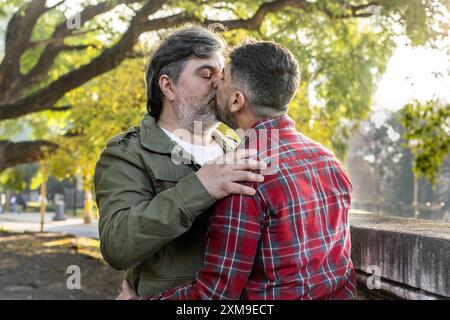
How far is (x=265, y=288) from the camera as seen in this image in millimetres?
1938

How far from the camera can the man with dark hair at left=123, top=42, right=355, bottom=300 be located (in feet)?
6.27

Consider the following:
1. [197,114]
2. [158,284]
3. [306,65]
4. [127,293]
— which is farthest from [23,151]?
[158,284]

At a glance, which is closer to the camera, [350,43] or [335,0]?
[335,0]

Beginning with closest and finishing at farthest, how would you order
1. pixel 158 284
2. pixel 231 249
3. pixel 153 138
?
pixel 231 249
pixel 158 284
pixel 153 138

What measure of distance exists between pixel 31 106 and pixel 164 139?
9250 millimetres

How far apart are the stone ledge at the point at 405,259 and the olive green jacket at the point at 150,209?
852 mm

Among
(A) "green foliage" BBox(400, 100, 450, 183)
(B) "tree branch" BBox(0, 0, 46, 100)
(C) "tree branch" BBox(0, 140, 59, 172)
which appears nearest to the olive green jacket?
(A) "green foliage" BBox(400, 100, 450, 183)

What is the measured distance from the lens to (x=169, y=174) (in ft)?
7.61

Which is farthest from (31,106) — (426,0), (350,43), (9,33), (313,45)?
(426,0)

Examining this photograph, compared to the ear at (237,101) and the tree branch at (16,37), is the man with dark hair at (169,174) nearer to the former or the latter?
the ear at (237,101)

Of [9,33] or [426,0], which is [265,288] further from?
[9,33]

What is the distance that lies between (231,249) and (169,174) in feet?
1.74

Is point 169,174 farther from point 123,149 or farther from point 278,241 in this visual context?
point 278,241

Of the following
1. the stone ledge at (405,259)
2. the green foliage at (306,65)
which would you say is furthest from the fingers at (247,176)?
the green foliage at (306,65)
